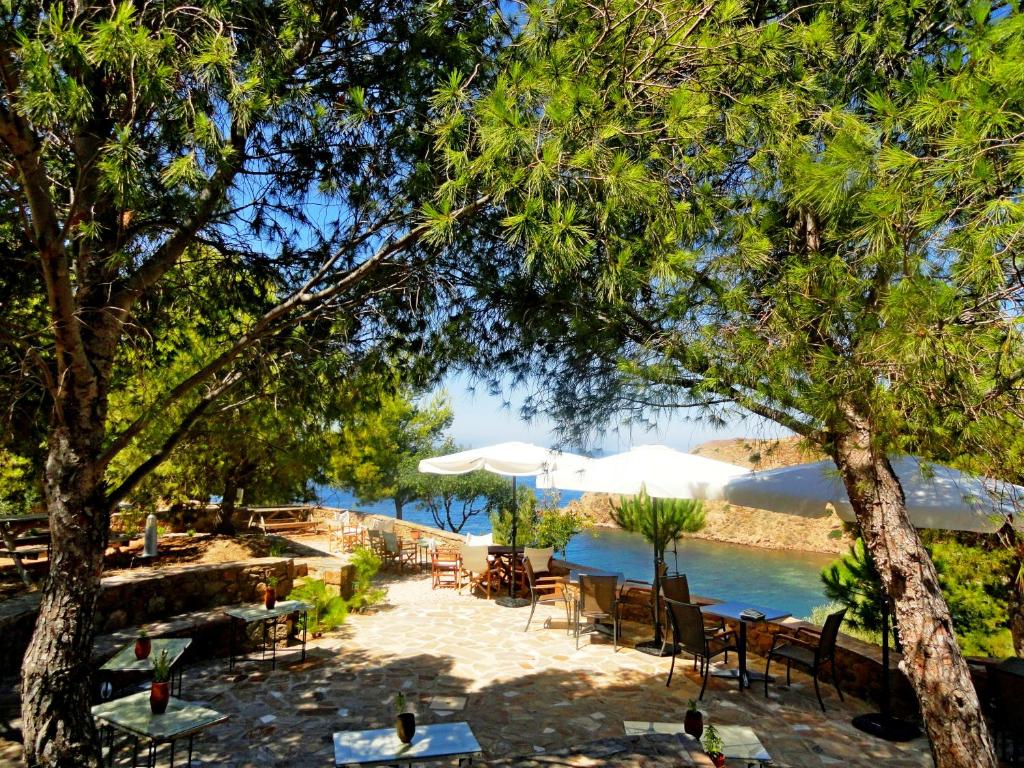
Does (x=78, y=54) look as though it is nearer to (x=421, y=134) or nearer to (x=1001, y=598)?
(x=421, y=134)

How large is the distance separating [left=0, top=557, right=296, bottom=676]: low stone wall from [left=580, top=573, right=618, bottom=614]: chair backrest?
12.3ft

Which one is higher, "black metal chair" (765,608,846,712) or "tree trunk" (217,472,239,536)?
"tree trunk" (217,472,239,536)

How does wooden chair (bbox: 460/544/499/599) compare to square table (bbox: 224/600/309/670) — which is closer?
square table (bbox: 224/600/309/670)

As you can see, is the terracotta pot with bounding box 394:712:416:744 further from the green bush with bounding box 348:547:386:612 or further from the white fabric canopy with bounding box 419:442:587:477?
the green bush with bounding box 348:547:386:612

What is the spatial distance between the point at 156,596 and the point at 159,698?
337 centimetres

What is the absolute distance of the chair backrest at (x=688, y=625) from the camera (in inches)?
217

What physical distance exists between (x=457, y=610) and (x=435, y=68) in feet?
23.6

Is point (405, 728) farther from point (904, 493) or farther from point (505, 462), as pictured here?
point (505, 462)

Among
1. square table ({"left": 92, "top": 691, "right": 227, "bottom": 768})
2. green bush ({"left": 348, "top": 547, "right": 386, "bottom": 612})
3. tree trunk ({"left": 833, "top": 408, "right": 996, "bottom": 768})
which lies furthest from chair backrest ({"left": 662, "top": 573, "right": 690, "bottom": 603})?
square table ({"left": 92, "top": 691, "right": 227, "bottom": 768})

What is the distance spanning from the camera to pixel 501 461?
933 centimetres

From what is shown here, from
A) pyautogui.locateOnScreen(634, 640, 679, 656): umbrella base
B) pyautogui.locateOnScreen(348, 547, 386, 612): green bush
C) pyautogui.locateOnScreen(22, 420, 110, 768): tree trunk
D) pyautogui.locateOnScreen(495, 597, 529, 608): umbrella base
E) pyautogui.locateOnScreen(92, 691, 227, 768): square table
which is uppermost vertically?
pyautogui.locateOnScreen(22, 420, 110, 768): tree trunk

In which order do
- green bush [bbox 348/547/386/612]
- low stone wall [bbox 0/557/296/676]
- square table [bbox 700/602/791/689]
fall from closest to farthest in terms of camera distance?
low stone wall [bbox 0/557/296/676], square table [bbox 700/602/791/689], green bush [bbox 348/547/386/612]

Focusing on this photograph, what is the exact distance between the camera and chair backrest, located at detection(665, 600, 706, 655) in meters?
5.52

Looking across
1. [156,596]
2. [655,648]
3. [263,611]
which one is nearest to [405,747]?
[263,611]
